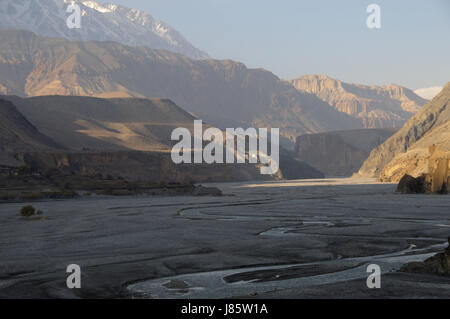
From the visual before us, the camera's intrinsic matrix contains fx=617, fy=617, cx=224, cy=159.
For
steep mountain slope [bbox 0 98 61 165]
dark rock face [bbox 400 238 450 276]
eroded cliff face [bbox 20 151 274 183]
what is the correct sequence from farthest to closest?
eroded cliff face [bbox 20 151 274 183]
steep mountain slope [bbox 0 98 61 165]
dark rock face [bbox 400 238 450 276]

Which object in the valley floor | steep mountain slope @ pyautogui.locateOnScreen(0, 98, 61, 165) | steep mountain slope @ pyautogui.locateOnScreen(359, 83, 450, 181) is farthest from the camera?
steep mountain slope @ pyautogui.locateOnScreen(359, 83, 450, 181)

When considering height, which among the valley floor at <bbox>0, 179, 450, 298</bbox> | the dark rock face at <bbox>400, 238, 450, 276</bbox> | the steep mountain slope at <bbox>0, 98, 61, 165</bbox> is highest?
the steep mountain slope at <bbox>0, 98, 61, 165</bbox>

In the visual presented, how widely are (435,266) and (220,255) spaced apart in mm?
7182

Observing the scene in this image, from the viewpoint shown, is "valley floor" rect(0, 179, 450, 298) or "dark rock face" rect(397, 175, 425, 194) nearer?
"valley floor" rect(0, 179, 450, 298)

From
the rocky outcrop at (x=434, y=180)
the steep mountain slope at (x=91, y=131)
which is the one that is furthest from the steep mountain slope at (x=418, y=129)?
the rocky outcrop at (x=434, y=180)

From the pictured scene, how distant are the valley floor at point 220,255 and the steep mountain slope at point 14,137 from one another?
162 feet

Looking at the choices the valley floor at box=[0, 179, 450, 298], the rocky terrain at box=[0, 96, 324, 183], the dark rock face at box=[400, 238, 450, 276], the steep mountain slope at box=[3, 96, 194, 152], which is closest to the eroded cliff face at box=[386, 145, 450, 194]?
the valley floor at box=[0, 179, 450, 298]

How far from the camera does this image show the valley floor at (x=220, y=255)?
14.4m

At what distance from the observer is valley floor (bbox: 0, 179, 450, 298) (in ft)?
47.2

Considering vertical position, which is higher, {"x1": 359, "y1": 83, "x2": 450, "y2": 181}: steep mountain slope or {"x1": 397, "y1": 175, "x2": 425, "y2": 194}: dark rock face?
{"x1": 359, "y1": 83, "x2": 450, "y2": 181}: steep mountain slope

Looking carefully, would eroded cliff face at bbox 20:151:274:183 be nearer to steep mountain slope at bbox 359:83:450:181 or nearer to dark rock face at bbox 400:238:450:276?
steep mountain slope at bbox 359:83:450:181

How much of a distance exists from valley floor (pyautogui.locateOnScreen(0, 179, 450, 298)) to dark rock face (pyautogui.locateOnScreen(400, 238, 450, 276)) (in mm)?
639

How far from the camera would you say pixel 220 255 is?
20.5 meters
